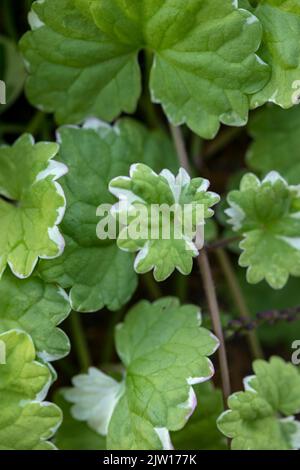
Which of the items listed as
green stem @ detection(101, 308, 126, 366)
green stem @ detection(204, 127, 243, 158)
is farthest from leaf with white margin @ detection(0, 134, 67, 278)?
green stem @ detection(204, 127, 243, 158)

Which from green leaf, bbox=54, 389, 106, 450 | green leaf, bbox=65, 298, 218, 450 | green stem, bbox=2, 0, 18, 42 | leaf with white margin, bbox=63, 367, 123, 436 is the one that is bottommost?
green leaf, bbox=54, 389, 106, 450

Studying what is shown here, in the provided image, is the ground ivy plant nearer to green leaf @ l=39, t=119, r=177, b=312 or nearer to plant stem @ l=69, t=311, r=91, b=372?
green leaf @ l=39, t=119, r=177, b=312

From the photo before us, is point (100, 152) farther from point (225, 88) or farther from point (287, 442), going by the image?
point (287, 442)

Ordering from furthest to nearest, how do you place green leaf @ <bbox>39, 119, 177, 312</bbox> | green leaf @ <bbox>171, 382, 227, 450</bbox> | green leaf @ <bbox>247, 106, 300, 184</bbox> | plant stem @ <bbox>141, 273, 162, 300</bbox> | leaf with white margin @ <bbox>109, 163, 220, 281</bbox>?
plant stem @ <bbox>141, 273, 162, 300</bbox>, green leaf @ <bbox>247, 106, 300, 184</bbox>, green leaf @ <bbox>171, 382, 227, 450</bbox>, green leaf @ <bbox>39, 119, 177, 312</bbox>, leaf with white margin @ <bbox>109, 163, 220, 281</bbox>

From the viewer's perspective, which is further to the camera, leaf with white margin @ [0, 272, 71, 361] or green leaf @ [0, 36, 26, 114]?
green leaf @ [0, 36, 26, 114]

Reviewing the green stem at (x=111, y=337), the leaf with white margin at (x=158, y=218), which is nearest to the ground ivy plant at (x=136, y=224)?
the leaf with white margin at (x=158, y=218)

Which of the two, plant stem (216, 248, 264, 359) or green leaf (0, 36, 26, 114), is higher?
green leaf (0, 36, 26, 114)

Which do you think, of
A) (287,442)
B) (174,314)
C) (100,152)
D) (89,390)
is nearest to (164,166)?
(100,152)
